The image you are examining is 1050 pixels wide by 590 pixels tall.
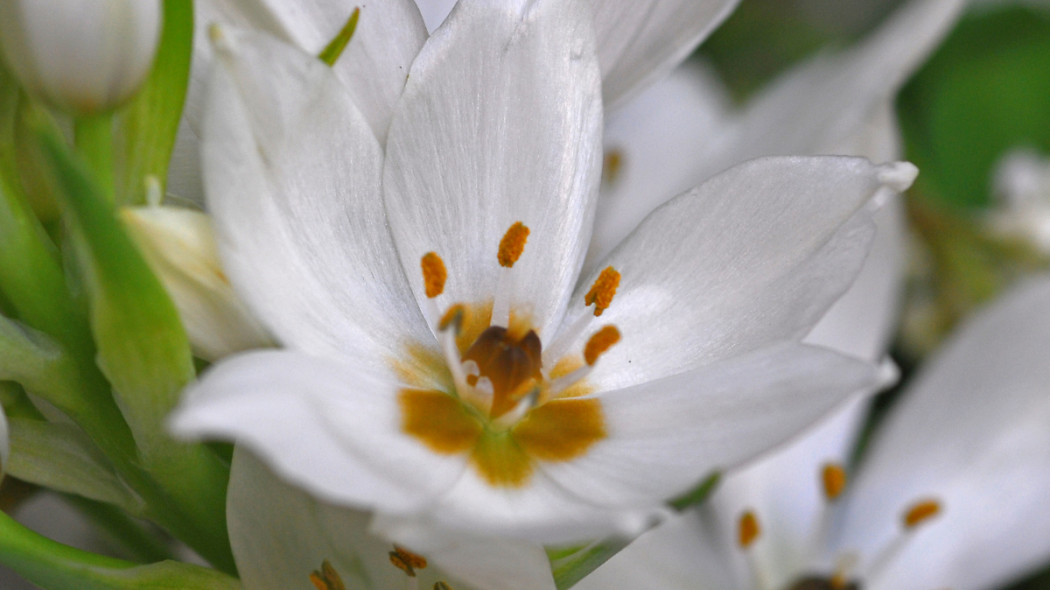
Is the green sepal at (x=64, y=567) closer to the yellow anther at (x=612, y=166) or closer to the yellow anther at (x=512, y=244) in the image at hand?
the yellow anther at (x=512, y=244)

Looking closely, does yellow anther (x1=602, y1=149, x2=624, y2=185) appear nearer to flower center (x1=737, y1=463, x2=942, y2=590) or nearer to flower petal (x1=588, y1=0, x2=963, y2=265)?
flower petal (x1=588, y1=0, x2=963, y2=265)

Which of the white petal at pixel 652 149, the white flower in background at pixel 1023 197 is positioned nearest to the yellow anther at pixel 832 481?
the white petal at pixel 652 149

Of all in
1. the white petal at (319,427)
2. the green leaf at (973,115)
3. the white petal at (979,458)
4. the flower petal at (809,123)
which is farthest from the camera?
the green leaf at (973,115)

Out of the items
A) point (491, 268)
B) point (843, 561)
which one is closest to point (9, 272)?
point (491, 268)

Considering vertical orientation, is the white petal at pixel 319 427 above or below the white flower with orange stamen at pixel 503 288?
below

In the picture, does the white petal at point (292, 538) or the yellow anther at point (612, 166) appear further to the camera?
the yellow anther at point (612, 166)

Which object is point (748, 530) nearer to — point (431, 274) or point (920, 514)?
point (920, 514)

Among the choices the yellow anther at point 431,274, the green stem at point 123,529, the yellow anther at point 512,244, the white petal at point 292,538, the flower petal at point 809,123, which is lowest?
the green stem at point 123,529

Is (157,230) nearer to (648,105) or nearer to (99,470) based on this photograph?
(99,470)
